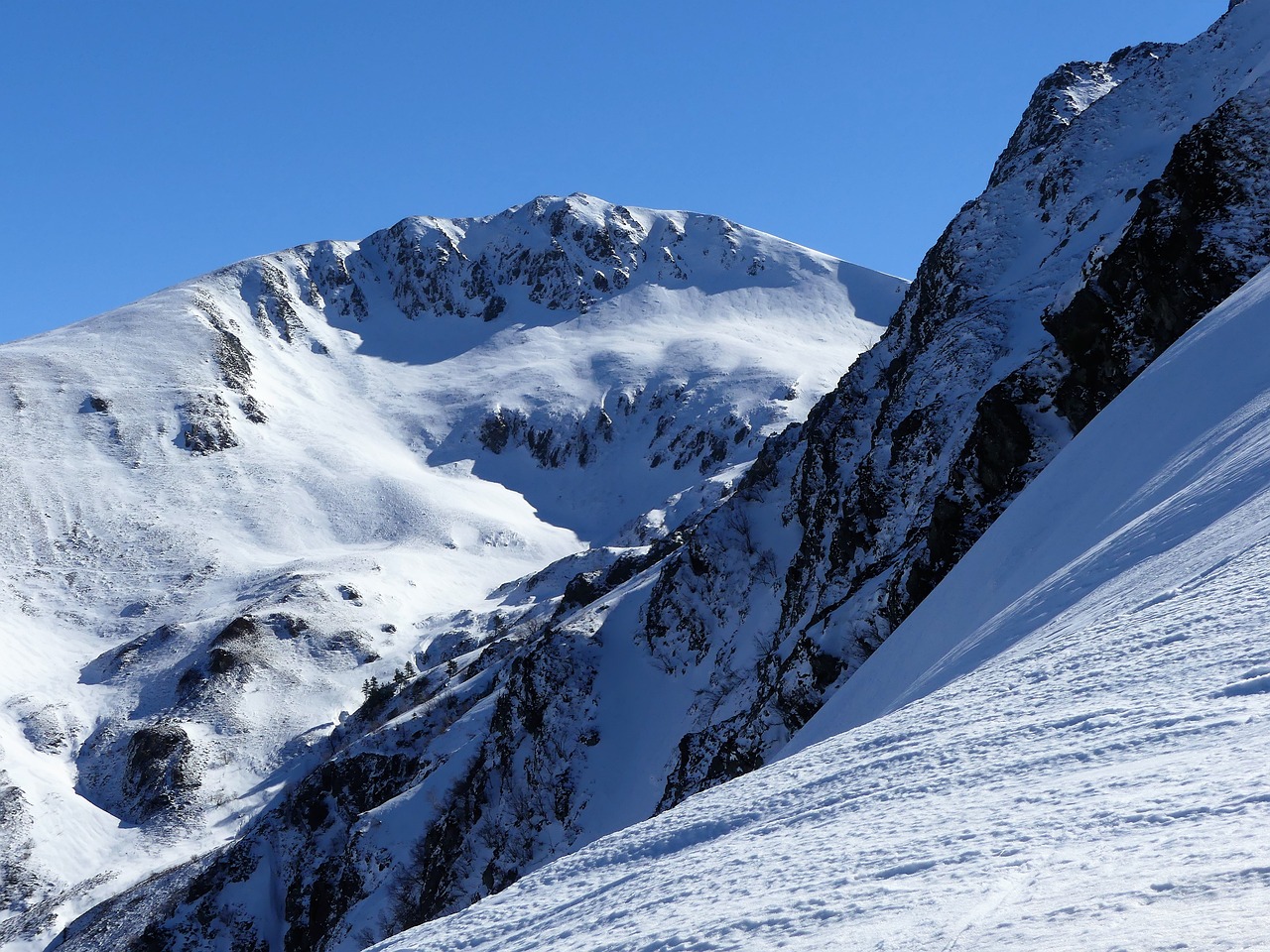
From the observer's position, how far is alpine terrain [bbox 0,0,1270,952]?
7.09 metres

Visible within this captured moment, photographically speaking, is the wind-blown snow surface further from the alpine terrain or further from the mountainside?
the mountainside

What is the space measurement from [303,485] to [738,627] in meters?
96.2

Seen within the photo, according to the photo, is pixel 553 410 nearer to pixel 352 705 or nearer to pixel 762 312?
pixel 762 312

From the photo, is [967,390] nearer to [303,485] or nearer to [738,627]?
[738,627]

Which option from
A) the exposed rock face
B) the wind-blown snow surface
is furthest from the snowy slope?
the wind-blown snow surface

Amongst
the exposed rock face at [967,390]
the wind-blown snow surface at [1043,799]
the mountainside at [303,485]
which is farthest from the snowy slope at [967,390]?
the mountainside at [303,485]

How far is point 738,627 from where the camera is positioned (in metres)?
42.1

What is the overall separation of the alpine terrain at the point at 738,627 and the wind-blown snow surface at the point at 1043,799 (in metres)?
0.05

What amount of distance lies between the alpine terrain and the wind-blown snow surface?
5cm

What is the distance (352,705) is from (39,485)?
178 feet

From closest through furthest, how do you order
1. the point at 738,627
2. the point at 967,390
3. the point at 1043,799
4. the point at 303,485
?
the point at 1043,799, the point at 967,390, the point at 738,627, the point at 303,485

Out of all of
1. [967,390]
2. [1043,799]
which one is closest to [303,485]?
[967,390]

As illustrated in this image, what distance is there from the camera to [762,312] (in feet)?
595

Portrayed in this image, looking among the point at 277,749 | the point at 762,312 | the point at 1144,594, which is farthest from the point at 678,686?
the point at 762,312
